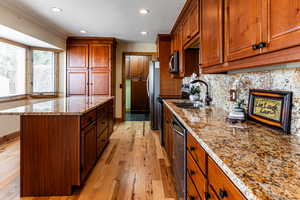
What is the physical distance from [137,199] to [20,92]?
4115 mm

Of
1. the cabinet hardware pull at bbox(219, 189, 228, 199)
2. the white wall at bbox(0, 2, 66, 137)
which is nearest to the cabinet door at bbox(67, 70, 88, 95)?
the white wall at bbox(0, 2, 66, 137)

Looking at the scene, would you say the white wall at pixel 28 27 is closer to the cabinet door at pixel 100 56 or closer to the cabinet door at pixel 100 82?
the cabinet door at pixel 100 56

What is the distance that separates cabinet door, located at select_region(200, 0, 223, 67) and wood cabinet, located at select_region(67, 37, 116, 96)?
3.62 meters

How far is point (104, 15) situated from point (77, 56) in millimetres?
2103

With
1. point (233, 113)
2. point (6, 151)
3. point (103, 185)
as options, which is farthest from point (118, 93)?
point (233, 113)

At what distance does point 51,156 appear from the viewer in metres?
1.98

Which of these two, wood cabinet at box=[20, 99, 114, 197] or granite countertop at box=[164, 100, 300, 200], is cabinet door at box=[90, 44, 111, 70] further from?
granite countertop at box=[164, 100, 300, 200]

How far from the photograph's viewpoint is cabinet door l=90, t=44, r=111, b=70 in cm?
522

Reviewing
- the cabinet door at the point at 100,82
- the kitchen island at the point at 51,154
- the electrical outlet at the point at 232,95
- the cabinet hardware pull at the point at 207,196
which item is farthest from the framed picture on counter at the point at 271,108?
the cabinet door at the point at 100,82

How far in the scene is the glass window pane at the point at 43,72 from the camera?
4934mm

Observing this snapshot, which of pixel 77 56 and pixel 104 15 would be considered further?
pixel 77 56

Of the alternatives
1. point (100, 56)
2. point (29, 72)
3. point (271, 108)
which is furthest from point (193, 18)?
point (29, 72)

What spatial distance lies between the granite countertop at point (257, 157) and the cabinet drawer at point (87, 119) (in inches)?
48.6

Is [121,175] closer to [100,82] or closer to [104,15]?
[104,15]
